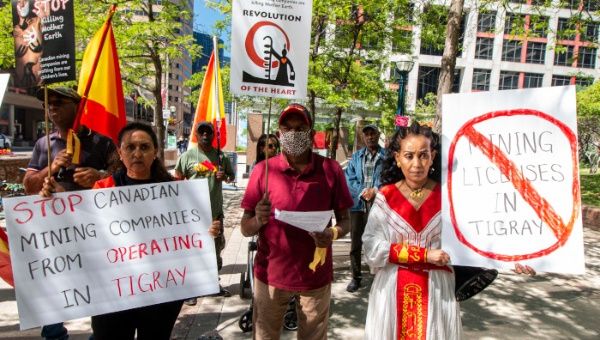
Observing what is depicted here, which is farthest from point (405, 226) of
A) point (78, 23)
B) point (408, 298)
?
point (78, 23)

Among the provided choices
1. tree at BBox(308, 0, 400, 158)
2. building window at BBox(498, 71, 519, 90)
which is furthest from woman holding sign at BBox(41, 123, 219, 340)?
building window at BBox(498, 71, 519, 90)

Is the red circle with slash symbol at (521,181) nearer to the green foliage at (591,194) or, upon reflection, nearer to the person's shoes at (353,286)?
the person's shoes at (353,286)

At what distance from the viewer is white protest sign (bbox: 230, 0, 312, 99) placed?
2393 mm

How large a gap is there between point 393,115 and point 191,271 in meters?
10.6

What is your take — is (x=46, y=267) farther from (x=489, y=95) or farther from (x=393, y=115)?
(x=393, y=115)

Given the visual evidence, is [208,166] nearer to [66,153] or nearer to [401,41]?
[66,153]

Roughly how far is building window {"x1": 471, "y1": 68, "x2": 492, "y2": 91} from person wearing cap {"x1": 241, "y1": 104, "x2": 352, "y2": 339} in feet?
174

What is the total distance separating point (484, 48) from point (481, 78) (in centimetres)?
371

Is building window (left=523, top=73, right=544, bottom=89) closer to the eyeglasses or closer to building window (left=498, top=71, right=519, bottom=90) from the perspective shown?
building window (left=498, top=71, right=519, bottom=90)

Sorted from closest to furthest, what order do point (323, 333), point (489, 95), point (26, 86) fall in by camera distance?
1. point (489, 95)
2. point (26, 86)
3. point (323, 333)

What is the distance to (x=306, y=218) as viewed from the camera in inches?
87.7

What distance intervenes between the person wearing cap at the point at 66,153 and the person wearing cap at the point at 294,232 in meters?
1.06

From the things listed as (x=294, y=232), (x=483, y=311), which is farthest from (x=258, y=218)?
(x=483, y=311)

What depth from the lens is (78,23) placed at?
6906 millimetres
